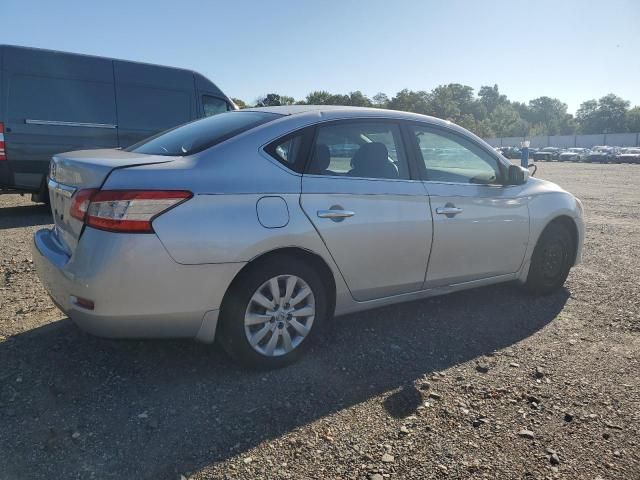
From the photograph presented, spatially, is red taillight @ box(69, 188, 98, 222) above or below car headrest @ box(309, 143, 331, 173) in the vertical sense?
below

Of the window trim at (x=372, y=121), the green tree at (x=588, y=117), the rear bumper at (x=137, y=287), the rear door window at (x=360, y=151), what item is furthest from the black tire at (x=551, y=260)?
the green tree at (x=588, y=117)

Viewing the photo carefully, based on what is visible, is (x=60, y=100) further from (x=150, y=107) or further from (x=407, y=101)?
(x=407, y=101)

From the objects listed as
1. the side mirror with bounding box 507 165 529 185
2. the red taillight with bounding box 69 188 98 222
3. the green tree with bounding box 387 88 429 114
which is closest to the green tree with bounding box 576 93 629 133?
the green tree with bounding box 387 88 429 114

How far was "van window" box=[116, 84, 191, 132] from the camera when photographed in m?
8.89

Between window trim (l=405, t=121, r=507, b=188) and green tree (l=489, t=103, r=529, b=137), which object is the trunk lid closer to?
window trim (l=405, t=121, r=507, b=188)

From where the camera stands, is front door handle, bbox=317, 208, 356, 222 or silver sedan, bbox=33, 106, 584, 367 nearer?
silver sedan, bbox=33, 106, 584, 367

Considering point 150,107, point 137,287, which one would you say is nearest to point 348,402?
point 137,287

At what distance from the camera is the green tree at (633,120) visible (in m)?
114

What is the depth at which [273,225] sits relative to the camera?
3.03 meters

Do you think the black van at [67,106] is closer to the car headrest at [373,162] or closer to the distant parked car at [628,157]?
the car headrest at [373,162]

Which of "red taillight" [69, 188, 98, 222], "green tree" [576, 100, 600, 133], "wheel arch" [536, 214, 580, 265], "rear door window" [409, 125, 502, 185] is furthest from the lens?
"green tree" [576, 100, 600, 133]

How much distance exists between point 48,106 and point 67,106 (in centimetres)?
27

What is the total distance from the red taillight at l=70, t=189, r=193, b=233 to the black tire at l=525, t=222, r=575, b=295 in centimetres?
333

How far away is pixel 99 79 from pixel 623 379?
27.5ft
